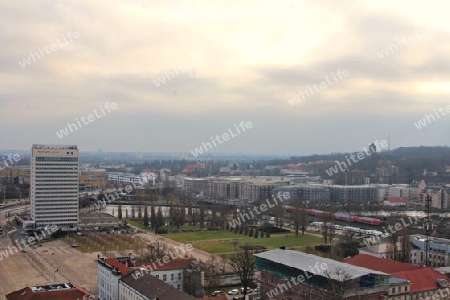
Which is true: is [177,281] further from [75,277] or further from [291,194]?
[291,194]

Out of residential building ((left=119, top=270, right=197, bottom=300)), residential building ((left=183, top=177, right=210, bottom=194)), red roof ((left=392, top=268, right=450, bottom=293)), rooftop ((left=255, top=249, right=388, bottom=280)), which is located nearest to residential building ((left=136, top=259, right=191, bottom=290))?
residential building ((left=119, top=270, right=197, bottom=300))

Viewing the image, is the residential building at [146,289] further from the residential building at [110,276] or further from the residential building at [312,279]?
the residential building at [312,279]

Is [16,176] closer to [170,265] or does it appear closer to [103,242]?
[103,242]

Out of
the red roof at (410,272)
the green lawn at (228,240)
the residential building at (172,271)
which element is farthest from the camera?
the green lawn at (228,240)

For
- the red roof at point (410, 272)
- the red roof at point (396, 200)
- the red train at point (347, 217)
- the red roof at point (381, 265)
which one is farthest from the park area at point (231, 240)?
the red roof at point (396, 200)

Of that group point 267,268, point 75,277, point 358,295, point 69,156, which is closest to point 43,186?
point 69,156

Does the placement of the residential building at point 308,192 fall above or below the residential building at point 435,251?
above
